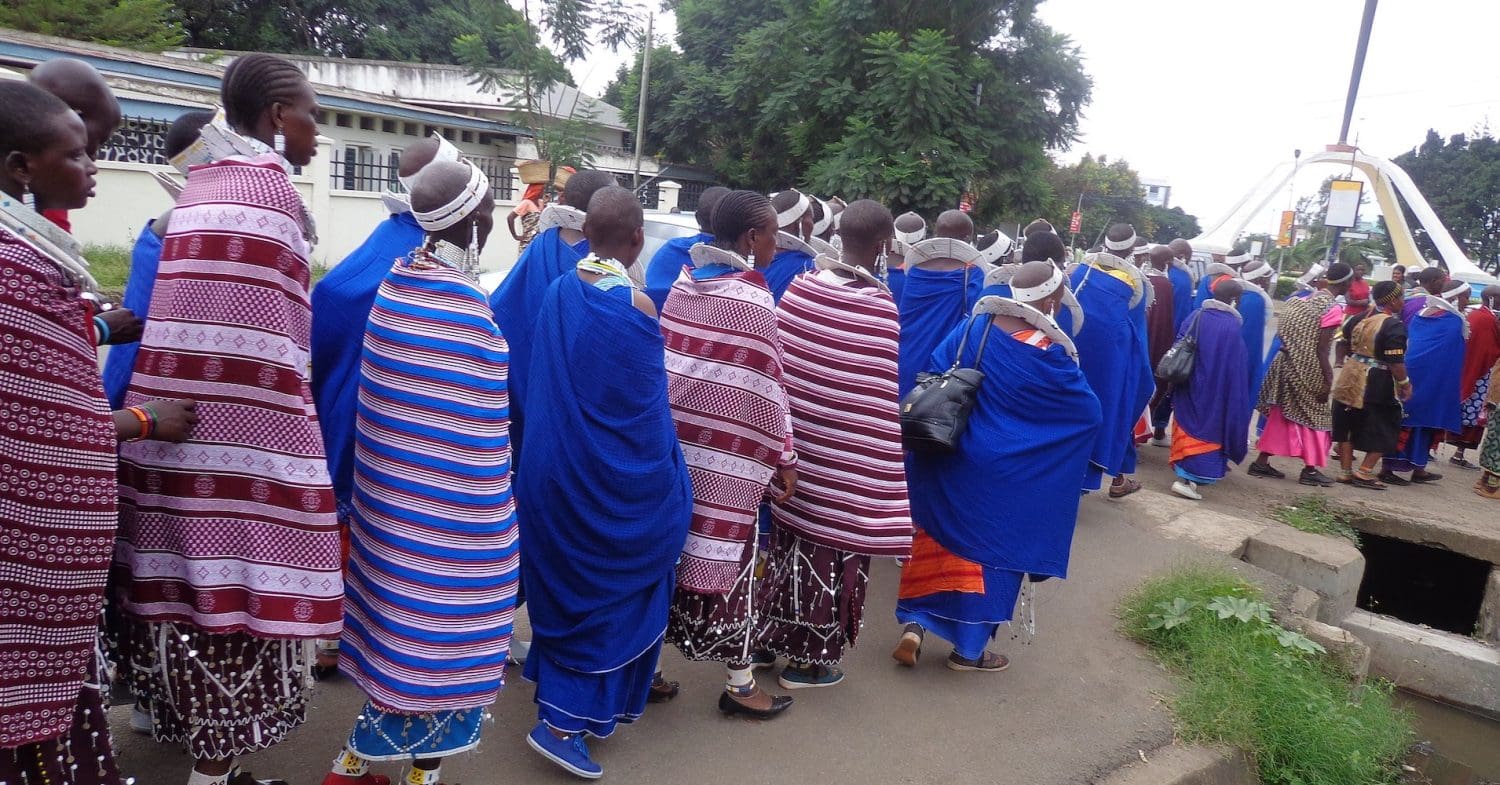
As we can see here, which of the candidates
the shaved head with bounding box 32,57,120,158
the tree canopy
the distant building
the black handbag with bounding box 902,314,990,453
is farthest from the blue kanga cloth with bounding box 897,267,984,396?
the distant building

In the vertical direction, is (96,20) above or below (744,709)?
above

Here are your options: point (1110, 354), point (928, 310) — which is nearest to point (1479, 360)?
point (1110, 354)

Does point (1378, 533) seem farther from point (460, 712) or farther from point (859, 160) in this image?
point (859, 160)

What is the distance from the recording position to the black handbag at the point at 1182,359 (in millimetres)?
7577

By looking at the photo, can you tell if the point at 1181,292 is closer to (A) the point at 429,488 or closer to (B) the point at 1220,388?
(B) the point at 1220,388

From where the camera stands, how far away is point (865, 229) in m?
3.82

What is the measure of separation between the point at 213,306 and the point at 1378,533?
27.5 feet

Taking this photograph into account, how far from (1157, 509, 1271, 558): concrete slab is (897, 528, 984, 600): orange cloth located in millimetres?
3089

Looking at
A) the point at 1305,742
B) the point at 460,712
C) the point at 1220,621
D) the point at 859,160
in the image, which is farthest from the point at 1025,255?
the point at 859,160

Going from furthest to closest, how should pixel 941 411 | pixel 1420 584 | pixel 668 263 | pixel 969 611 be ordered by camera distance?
pixel 1420 584
pixel 668 263
pixel 969 611
pixel 941 411

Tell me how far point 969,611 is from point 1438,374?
709 centimetres

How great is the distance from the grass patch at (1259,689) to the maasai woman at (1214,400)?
231 cm

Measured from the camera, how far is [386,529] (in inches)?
97.4

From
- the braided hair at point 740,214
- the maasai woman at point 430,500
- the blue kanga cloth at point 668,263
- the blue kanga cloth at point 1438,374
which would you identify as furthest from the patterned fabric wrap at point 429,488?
the blue kanga cloth at point 1438,374
